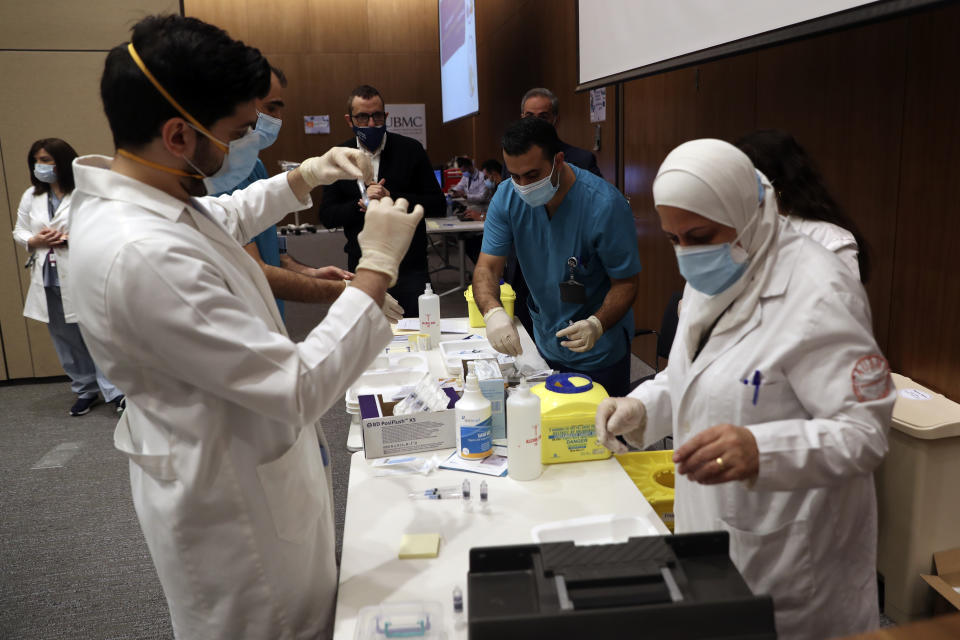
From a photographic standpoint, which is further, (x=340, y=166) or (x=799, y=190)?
(x=799, y=190)

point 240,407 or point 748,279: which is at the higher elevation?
point 748,279

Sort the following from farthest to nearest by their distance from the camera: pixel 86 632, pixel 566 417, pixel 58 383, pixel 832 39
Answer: pixel 58 383 < pixel 832 39 < pixel 86 632 < pixel 566 417

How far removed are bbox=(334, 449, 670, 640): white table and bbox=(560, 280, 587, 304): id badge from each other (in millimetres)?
757

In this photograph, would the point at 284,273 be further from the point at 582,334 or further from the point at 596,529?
the point at 596,529

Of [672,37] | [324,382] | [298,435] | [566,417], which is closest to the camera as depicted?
[324,382]

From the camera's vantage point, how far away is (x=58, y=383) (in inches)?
190

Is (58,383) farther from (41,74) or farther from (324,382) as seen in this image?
(324,382)

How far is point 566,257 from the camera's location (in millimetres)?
2324

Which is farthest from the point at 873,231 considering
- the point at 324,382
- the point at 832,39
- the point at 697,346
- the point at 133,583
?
the point at 133,583

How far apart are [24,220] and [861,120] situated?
4.56m

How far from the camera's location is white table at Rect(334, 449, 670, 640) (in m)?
1.18

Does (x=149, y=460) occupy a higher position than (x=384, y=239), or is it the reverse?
(x=384, y=239)

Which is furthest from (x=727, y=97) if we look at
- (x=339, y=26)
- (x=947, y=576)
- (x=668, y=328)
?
(x=339, y=26)

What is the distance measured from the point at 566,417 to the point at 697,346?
41 centimetres
